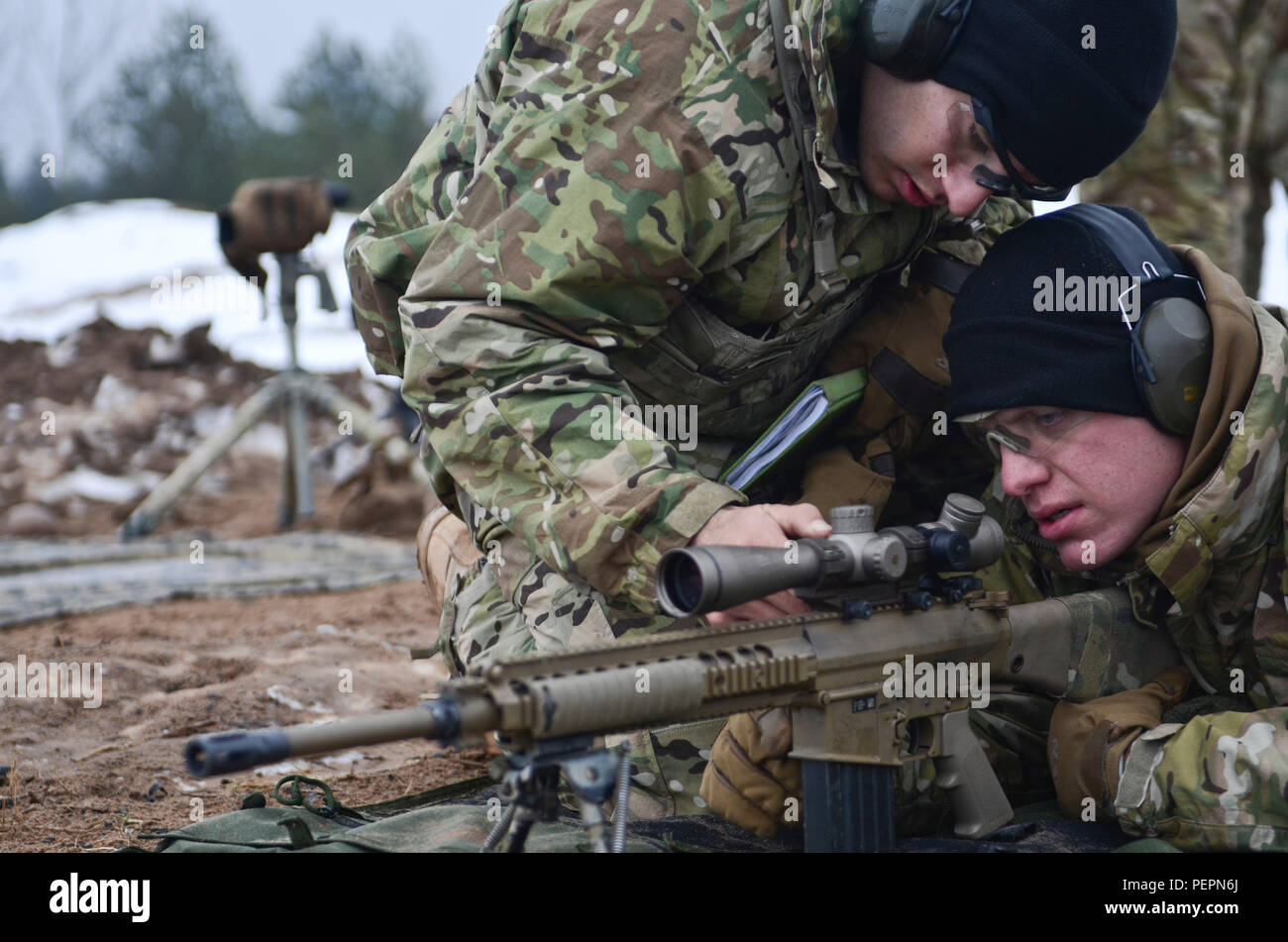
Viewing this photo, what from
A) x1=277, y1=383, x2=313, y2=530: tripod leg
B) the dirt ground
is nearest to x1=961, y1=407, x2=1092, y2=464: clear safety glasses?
→ the dirt ground

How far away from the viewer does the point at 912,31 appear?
9.27 feet

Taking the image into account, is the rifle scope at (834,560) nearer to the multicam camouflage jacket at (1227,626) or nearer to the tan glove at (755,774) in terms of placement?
the tan glove at (755,774)

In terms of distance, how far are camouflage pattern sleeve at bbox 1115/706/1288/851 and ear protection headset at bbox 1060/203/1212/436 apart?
0.65 m

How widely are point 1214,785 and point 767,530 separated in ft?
3.42

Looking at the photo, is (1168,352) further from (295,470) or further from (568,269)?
(295,470)

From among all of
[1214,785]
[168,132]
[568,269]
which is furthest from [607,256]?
[168,132]

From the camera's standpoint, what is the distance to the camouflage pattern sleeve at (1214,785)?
2648mm

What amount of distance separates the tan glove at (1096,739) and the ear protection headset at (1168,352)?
2.01ft

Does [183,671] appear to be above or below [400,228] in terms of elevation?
below

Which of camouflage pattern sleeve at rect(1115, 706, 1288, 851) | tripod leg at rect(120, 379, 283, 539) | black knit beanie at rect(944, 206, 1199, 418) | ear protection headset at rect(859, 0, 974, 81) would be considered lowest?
camouflage pattern sleeve at rect(1115, 706, 1288, 851)

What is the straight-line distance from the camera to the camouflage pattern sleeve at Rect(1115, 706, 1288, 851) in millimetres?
2648

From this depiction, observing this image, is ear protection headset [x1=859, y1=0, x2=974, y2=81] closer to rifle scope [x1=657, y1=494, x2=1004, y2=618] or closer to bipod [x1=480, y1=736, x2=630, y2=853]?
rifle scope [x1=657, y1=494, x2=1004, y2=618]
